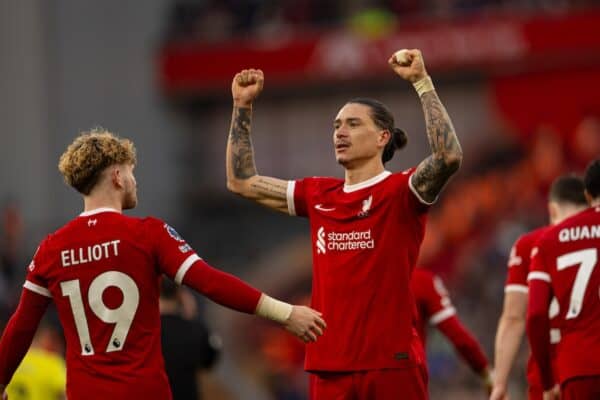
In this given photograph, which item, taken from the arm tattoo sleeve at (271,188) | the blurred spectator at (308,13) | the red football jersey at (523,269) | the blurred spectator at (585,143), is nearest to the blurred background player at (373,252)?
the arm tattoo sleeve at (271,188)

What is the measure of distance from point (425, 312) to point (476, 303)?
8.25 metres

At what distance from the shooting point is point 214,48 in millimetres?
25031

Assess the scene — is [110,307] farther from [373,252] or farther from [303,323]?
[373,252]

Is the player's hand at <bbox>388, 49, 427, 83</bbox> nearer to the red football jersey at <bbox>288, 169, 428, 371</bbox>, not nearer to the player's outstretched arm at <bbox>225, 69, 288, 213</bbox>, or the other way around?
the red football jersey at <bbox>288, 169, 428, 371</bbox>

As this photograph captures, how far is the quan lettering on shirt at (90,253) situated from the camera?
22.1 feet

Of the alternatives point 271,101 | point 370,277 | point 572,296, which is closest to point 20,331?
point 370,277

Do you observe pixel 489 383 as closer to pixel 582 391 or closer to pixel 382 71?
pixel 582 391

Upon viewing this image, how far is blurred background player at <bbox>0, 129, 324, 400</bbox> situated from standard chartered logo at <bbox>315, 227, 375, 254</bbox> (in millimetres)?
652

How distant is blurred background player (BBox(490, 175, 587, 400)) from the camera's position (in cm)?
852

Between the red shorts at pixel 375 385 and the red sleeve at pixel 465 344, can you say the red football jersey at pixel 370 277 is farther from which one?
the red sleeve at pixel 465 344

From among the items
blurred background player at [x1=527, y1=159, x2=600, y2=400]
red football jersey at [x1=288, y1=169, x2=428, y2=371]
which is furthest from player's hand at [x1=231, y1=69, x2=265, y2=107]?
blurred background player at [x1=527, y1=159, x2=600, y2=400]

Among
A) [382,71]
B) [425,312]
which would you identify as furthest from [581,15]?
[425,312]

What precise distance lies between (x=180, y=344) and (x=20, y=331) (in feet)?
7.00

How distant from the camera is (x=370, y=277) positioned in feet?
23.5
